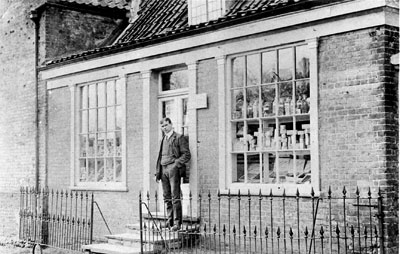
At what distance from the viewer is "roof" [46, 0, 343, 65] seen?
10495 mm

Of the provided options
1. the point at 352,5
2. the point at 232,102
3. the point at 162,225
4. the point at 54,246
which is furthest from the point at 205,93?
the point at 54,246

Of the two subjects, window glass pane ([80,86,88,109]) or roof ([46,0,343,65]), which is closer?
roof ([46,0,343,65])

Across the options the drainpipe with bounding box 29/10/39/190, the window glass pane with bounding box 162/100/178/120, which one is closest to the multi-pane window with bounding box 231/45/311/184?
the window glass pane with bounding box 162/100/178/120

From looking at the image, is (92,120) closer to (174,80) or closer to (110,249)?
(174,80)

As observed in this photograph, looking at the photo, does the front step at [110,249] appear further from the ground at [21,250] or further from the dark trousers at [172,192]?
the ground at [21,250]

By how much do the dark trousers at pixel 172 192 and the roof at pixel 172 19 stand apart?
2666 mm

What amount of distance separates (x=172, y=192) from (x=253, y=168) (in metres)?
1.66

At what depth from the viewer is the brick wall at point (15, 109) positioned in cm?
1641

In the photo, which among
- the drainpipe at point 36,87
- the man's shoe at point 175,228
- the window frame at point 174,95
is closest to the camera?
the man's shoe at point 175,228

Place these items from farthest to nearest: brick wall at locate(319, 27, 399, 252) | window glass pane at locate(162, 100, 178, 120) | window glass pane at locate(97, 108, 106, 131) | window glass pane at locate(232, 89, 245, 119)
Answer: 1. window glass pane at locate(97, 108, 106, 131)
2. window glass pane at locate(162, 100, 178, 120)
3. window glass pane at locate(232, 89, 245, 119)
4. brick wall at locate(319, 27, 399, 252)

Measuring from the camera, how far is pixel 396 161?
9.23 metres

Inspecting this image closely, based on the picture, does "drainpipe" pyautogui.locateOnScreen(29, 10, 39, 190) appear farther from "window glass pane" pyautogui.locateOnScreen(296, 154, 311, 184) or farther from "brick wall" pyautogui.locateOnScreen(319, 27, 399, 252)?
"brick wall" pyautogui.locateOnScreen(319, 27, 399, 252)

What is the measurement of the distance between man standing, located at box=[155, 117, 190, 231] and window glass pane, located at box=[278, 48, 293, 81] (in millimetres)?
2401

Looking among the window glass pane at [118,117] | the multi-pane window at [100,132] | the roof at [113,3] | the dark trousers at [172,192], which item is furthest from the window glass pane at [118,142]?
the roof at [113,3]
